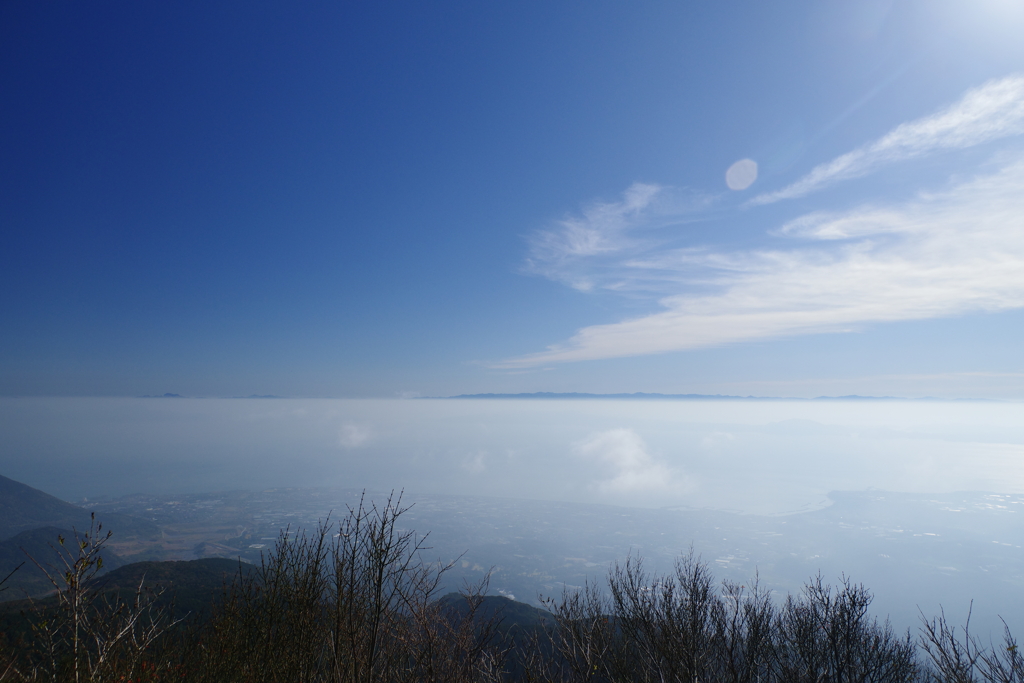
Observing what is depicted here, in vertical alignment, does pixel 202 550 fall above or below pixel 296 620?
below

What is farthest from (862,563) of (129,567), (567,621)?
(129,567)

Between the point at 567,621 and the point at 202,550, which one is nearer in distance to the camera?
the point at 567,621

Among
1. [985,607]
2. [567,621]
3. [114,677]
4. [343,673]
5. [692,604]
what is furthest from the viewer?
[985,607]

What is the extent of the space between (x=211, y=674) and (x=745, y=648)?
773 inches

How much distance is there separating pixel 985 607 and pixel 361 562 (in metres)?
197

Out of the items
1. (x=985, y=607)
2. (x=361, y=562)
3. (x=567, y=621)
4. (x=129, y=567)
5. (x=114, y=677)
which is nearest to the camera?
(x=114, y=677)

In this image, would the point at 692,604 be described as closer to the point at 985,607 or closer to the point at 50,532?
the point at 985,607

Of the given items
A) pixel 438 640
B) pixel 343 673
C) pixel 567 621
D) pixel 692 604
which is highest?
pixel 343 673

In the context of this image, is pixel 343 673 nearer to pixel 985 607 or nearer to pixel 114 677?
pixel 114 677

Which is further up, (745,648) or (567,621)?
(567,621)

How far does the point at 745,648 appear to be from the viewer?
58.5 feet

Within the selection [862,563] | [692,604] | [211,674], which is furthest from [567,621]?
[862,563]

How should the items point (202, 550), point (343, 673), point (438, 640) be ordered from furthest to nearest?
point (202, 550), point (438, 640), point (343, 673)

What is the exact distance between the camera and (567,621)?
13.7 meters
